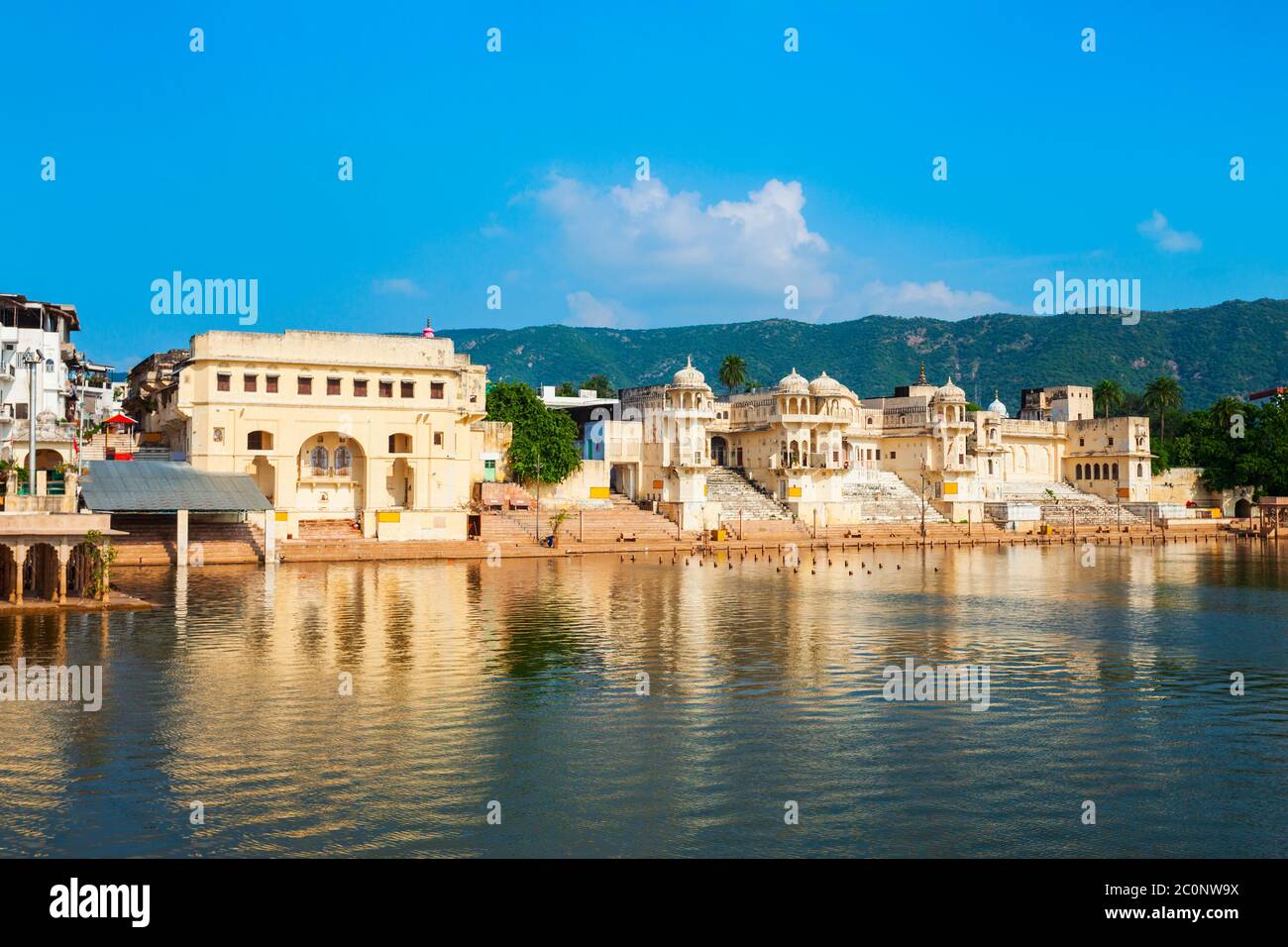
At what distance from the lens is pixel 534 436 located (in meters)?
71.6

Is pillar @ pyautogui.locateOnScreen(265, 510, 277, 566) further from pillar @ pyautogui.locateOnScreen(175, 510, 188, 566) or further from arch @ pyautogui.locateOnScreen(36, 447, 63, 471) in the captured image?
arch @ pyautogui.locateOnScreen(36, 447, 63, 471)

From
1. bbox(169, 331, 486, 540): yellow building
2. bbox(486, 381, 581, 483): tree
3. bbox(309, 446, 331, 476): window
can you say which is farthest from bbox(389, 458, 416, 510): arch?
bbox(486, 381, 581, 483): tree

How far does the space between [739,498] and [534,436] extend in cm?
1546

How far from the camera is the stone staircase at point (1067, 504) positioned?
89.6 m

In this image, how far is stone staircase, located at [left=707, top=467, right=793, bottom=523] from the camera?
7631cm

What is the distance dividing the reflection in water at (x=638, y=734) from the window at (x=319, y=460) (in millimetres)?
26407

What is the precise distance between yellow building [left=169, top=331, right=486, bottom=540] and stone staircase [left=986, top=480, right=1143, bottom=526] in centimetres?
4777

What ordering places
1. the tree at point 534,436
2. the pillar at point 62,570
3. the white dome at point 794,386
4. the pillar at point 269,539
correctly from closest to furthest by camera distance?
the pillar at point 62,570, the pillar at point 269,539, the tree at point 534,436, the white dome at point 794,386

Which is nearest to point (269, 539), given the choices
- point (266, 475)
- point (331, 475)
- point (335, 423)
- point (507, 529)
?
point (266, 475)

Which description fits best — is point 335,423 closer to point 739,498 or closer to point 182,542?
point 182,542

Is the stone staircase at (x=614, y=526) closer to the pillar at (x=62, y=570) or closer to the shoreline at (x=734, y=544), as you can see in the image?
the shoreline at (x=734, y=544)

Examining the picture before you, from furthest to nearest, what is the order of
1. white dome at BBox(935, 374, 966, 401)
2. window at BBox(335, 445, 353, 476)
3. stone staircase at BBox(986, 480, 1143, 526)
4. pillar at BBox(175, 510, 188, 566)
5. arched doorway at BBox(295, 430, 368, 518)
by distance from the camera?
1. stone staircase at BBox(986, 480, 1143, 526)
2. white dome at BBox(935, 374, 966, 401)
3. window at BBox(335, 445, 353, 476)
4. arched doorway at BBox(295, 430, 368, 518)
5. pillar at BBox(175, 510, 188, 566)

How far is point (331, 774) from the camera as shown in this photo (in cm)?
1605

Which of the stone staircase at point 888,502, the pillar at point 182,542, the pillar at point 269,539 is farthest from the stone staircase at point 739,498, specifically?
the pillar at point 182,542
